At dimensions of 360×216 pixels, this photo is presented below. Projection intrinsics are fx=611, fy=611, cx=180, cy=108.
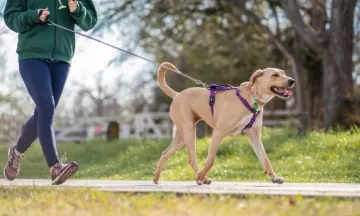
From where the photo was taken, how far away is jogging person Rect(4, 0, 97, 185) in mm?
6051

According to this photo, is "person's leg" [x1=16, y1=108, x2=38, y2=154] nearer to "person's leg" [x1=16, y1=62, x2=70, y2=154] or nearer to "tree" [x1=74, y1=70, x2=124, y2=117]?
"person's leg" [x1=16, y1=62, x2=70, y2=154]

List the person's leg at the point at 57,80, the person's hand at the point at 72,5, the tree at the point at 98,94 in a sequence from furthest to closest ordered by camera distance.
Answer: the tree at the point at 98,94
the person's hand at the point at 72,5
the person's leg at the point at 57,80

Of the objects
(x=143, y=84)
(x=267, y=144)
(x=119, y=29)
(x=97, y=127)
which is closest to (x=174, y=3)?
(x=119, y=29)

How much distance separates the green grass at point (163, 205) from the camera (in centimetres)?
397

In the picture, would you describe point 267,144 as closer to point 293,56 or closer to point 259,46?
point 293,56

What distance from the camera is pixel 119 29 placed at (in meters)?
17.8

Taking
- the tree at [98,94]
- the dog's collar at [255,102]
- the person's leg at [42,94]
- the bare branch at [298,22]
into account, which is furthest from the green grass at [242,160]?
the tree at [98,94]

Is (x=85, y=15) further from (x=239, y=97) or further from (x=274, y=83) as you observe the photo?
(x=274, y=83)

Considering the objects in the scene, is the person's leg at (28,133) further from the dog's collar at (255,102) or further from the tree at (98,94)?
the tree at (98,94)

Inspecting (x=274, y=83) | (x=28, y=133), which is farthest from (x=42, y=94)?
(x=274, y=83)

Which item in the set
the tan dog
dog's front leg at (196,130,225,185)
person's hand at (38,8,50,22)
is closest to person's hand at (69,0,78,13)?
person's hand at (38,8,50,22)

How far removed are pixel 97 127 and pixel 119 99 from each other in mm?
15259

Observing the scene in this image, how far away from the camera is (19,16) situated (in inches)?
240

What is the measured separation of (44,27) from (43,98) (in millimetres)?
722
